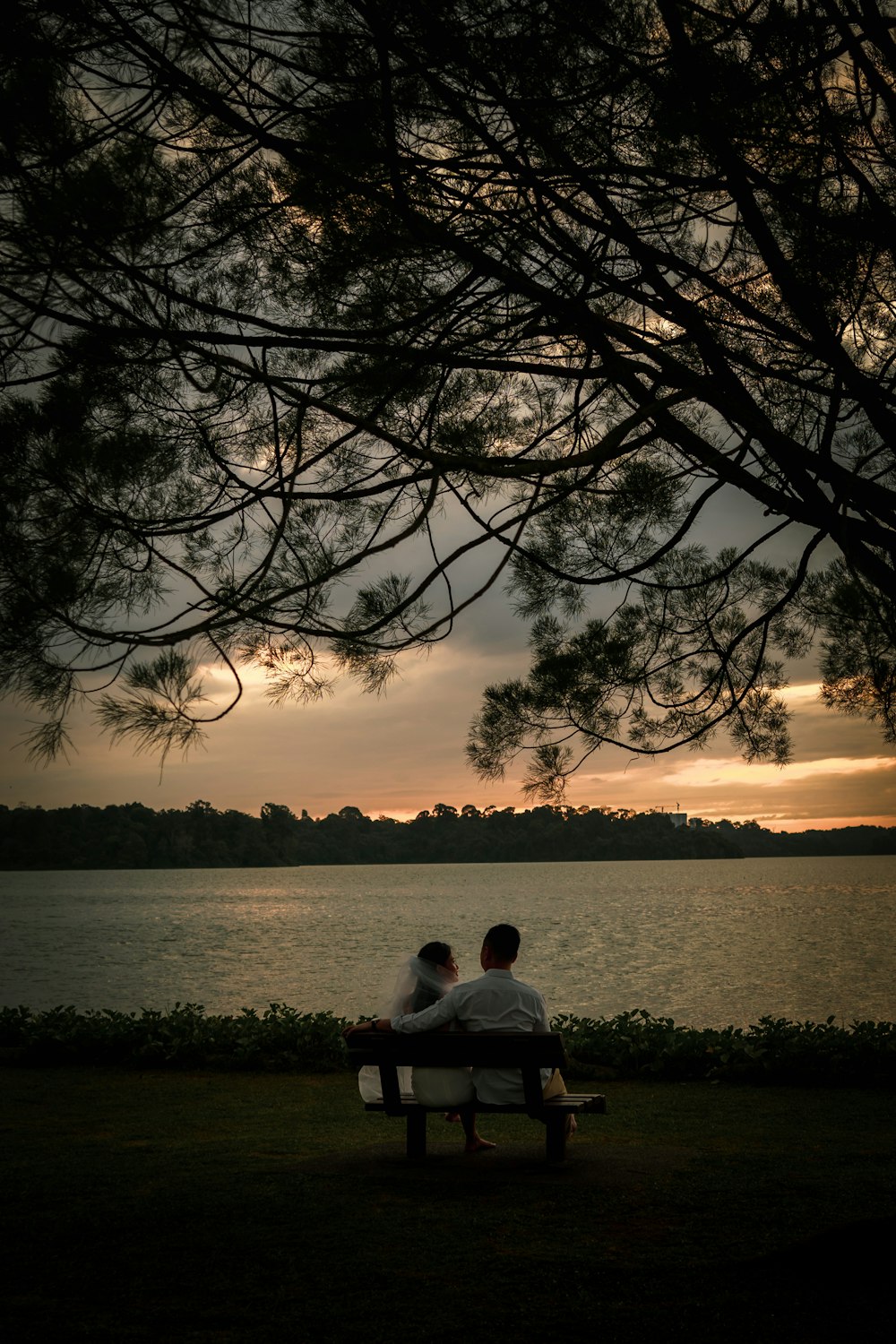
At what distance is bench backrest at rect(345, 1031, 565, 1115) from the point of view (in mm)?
4445

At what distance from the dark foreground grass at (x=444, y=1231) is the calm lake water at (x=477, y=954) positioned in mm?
2492

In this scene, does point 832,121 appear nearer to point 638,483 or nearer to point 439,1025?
point 638,483

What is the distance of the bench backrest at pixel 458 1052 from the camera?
14.6 feet

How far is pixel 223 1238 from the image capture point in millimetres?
3670

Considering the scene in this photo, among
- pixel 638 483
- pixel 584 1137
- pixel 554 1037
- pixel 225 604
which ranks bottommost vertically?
pixel 584 1137

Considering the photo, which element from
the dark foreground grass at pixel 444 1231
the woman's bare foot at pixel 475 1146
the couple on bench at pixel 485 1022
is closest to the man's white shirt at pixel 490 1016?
the couple on bench at pixel 485 1022

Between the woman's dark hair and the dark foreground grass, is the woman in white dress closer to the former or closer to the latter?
the woman's dark hair

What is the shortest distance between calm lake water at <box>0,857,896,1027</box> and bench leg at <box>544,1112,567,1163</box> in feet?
9.41

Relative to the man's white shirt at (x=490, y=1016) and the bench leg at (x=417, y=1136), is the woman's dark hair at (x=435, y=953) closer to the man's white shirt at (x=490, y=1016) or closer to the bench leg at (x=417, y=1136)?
the man's white shirt at (x=490, y=1016)

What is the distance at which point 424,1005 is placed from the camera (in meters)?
5.04

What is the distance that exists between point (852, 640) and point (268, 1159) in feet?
13.2

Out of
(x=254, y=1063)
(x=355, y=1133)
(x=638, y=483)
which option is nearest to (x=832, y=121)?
(x=638, y=483)

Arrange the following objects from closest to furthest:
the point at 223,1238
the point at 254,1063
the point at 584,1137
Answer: the point at 223,1238, the point at 584,1137, the point at 254,1063

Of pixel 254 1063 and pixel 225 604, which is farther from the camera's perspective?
pixel 254 1063
